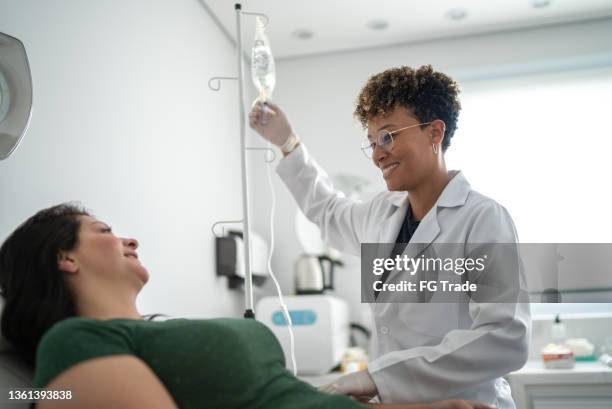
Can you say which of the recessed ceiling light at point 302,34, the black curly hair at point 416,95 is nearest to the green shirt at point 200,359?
the black curly hair at point 416,95

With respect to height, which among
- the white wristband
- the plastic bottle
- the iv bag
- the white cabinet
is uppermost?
the iv bag

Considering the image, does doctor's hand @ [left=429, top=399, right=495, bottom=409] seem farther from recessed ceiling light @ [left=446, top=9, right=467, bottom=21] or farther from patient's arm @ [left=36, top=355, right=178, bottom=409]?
recessed ceiling light @ [left=446, top=9, right=467, bottom=21]

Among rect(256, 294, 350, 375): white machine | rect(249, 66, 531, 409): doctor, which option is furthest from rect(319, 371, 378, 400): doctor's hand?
rect(256, 294, 350, 375): white machine

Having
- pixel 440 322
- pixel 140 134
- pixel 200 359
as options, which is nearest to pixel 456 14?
pixel 140 134

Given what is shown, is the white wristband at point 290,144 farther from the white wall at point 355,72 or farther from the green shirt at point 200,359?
the white wall at point 355,72

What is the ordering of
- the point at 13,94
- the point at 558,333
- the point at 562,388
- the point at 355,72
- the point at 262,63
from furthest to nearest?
1. the point at 355,72
2. the point at 558,333
3. the point at 562,388
4. the point at 262,63
5. the point at 13,94

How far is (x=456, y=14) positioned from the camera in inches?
114

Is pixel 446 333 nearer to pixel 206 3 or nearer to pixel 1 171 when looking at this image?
pixel 1 171

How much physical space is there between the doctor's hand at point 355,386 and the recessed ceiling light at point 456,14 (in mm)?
2205

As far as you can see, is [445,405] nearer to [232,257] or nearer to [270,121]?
[270,121]

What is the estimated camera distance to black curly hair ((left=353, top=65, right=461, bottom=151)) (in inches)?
59.4

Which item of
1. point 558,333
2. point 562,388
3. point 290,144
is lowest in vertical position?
point 562,388

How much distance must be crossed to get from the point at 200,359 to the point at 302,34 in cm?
236

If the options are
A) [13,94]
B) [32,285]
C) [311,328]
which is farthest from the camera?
[311,328]
